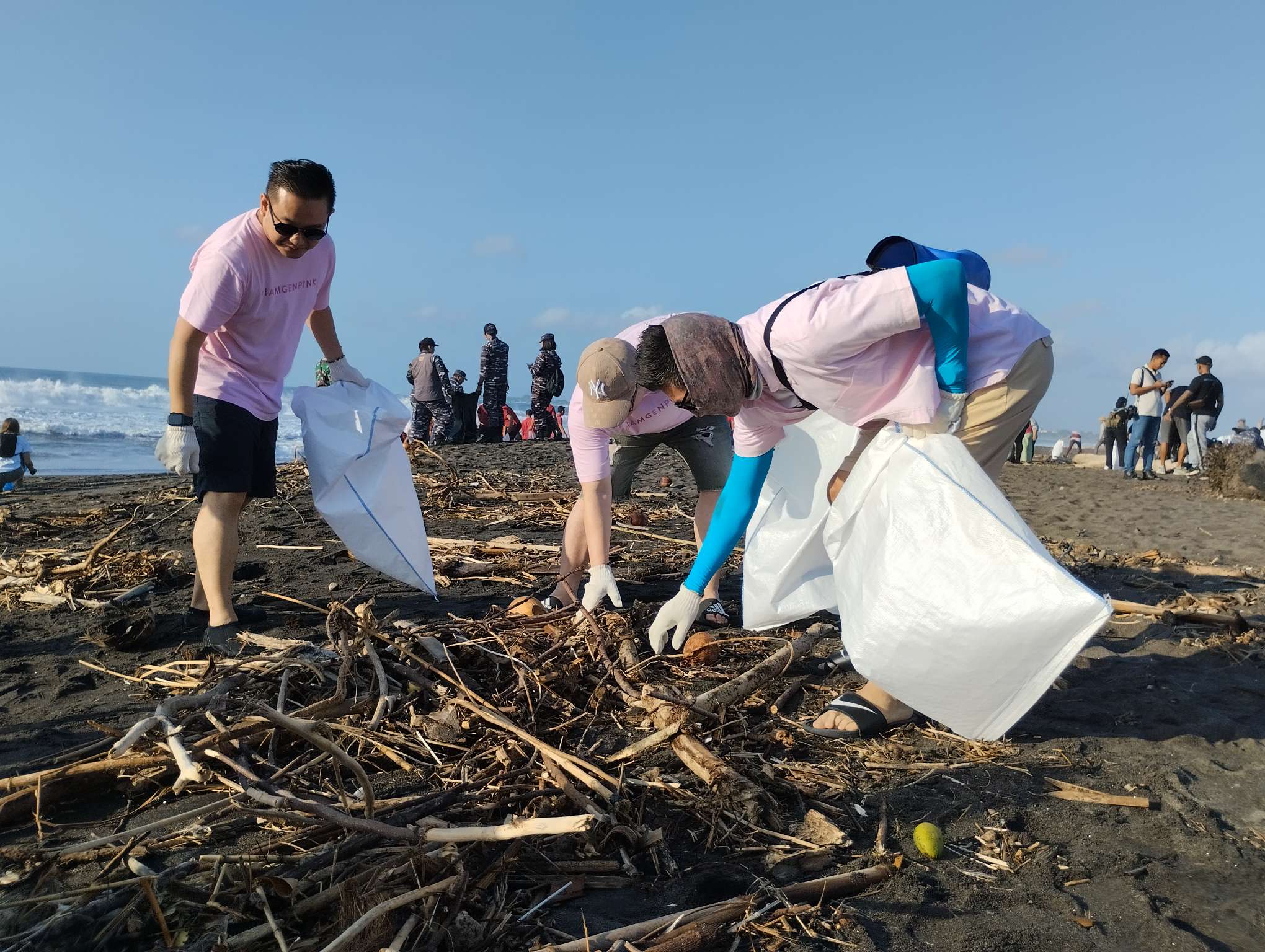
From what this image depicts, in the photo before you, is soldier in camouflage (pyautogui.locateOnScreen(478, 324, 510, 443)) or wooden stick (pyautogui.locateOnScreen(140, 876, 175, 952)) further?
soldier in camouflage (pyautogui.locateOnScreen(478, 324, 510, 443))

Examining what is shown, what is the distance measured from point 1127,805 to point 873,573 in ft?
2.89

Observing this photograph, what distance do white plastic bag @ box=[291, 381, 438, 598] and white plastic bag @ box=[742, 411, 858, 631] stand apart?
4.58ft

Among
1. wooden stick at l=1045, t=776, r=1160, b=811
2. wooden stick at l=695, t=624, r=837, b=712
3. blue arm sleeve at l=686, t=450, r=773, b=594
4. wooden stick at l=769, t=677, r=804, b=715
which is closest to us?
wooden stick at l=1045, t=776, r=1160, b=811

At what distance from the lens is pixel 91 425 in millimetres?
24266

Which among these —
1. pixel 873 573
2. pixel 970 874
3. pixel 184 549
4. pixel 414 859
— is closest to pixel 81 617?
pixel 184 549

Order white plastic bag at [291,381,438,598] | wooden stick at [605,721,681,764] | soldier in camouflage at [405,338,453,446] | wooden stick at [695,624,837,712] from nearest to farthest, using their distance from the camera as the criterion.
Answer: wooden stick at [605,721,681,764], wooden stick at [695,624,837,712], white plastic bag at [291,381,438,598], soldier in camouflage at [405,338,453,446]

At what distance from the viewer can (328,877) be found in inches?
64.2

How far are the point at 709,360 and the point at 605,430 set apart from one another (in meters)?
0.80

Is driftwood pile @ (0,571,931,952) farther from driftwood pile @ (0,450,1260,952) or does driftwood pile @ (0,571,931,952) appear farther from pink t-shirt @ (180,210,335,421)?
pink t-shirt @ (180,210,335,421)

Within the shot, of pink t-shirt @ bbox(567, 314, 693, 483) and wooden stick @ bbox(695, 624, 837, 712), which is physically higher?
pink t-shirt @ bbox(567, 314, 693, 483)

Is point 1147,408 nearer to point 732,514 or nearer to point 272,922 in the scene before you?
point 732,514

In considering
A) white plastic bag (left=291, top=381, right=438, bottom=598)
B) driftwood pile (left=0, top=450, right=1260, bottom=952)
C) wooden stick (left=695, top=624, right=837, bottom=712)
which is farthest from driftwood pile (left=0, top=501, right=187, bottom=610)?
wooden stick (left=695, top=624, right=837, bottom=712)

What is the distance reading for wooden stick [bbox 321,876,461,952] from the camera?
139 cm

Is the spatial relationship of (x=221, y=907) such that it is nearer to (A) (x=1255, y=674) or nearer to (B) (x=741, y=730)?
(B) (x=741, y=730)
